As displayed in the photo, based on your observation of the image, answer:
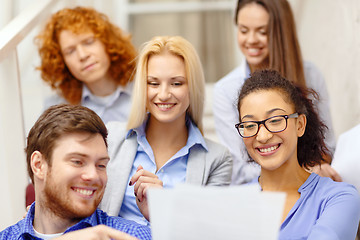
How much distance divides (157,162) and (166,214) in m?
0.95

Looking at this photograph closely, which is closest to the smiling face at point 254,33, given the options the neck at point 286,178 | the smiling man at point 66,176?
the neck at point 286,178

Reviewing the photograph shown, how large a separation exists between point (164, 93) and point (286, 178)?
58 cm

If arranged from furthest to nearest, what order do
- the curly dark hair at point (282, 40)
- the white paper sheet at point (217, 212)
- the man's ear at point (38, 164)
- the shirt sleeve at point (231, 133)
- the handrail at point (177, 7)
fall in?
the handrail at point (177, 7)
the curly dark hair at point (282, 40)
the shirt sleeve at point (231, 133)
the man's ear at point (38, 164)
the white paper sheet at point (217, 212)

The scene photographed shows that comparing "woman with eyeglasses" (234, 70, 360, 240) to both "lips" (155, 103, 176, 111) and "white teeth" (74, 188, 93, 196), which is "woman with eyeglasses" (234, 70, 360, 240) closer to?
"lips" (155, 103, 176, 111)

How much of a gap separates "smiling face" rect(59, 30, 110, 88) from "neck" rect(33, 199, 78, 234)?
1.18 m

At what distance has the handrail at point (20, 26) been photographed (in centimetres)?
213

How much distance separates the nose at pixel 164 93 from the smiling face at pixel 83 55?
2.52 ft

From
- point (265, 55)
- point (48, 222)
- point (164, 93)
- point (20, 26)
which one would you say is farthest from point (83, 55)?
point (48, 222)

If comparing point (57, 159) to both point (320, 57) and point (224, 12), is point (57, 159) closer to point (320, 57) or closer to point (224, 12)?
point (320, 57)

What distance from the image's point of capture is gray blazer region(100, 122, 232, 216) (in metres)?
2.05

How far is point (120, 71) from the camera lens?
289cm

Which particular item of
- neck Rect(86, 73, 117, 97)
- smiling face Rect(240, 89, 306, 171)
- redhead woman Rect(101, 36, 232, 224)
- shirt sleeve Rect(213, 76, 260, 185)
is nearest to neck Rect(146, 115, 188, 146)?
redhead woman Rect(101, 36, 232, 224)

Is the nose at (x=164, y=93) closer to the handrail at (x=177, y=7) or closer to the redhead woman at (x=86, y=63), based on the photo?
the redhead woman at (x=86, y=63)

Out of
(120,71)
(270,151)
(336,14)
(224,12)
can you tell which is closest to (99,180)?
(270,151)
